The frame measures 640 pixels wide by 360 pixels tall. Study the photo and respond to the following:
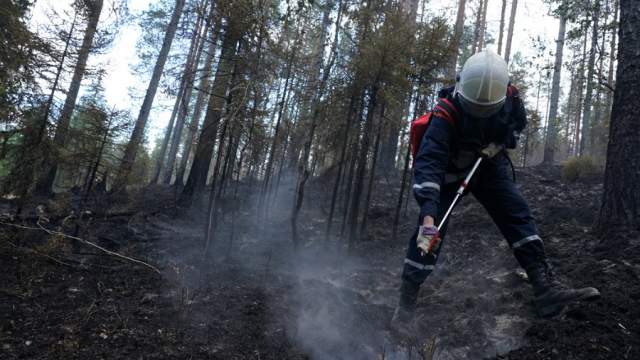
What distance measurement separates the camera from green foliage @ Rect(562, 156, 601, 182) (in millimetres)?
10773

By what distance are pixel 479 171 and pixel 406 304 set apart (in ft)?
4.64

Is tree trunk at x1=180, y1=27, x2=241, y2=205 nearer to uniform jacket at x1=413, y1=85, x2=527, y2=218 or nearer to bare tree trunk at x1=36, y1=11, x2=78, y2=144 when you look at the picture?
bare tree trunk at x1=36, y1=11, x2=78, y2=144

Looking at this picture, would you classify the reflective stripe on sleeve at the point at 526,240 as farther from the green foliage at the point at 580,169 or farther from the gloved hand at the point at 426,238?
the green foliage at the point at 580,169

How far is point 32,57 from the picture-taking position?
25.1 ft

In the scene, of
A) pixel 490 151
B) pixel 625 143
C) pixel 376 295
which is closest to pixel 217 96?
pixel 376 295

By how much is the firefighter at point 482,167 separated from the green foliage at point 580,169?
28.0ft

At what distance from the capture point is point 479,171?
3.77 m

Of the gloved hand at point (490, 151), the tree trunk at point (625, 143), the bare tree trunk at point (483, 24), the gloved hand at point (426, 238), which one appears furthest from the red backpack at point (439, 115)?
the bare tree trunk at point (483, 24)

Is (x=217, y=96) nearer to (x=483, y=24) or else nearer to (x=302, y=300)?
(x=302, y=300)

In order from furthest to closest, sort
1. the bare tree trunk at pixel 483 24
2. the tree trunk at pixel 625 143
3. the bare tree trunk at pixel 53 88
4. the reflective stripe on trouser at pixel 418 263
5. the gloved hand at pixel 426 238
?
the bare tree trunk at pixel 483 24, the bare tree trunk at pixel 53 88, the tree trunk at pixel 625 143, the reflective stripe on trouser at pixel 418 263, the gloved hand at pixel 426 238

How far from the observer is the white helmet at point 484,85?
3.43 m

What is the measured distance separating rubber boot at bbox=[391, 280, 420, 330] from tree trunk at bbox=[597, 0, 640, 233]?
2.71 m

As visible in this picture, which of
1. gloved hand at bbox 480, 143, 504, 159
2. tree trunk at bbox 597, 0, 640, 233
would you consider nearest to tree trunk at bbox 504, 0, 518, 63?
tree trunk at bbox 597, 0, 640, 233

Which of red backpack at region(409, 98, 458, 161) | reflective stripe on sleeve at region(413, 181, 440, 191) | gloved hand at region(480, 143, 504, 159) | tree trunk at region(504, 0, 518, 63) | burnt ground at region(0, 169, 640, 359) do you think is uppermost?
tree trunk at region(504, 0, 518, 63)
